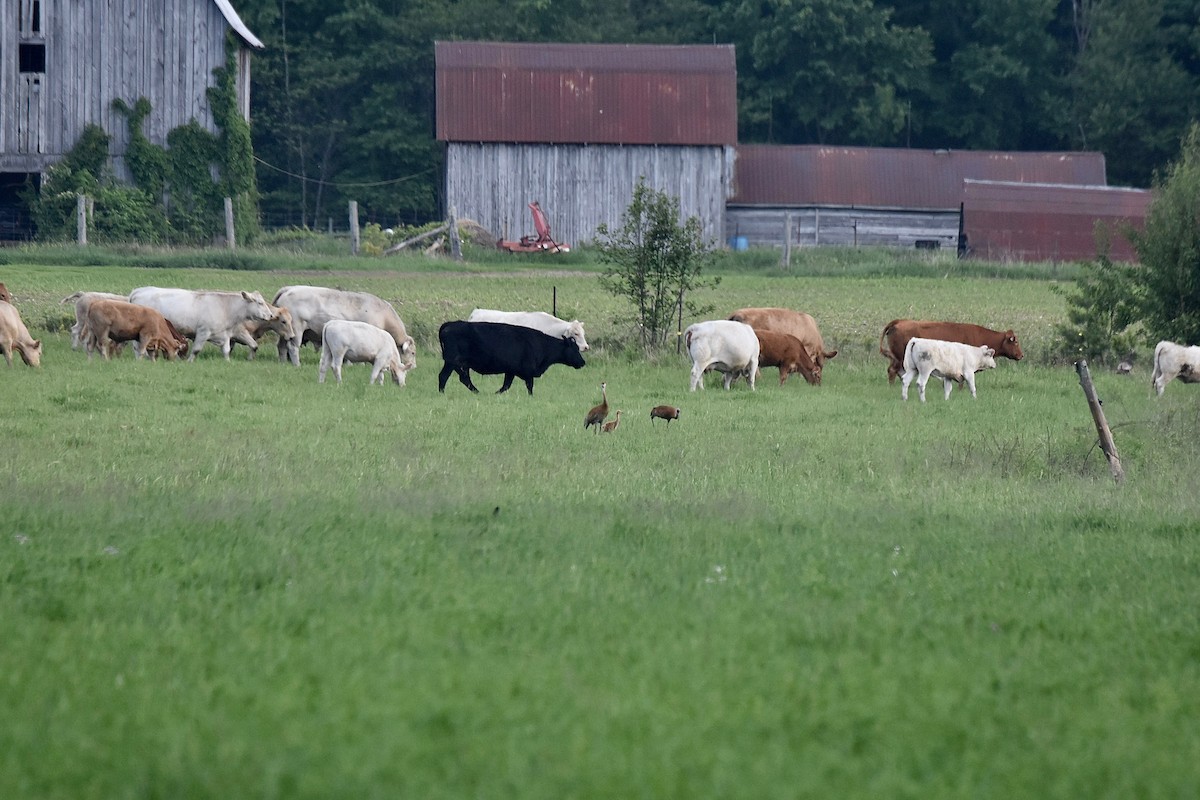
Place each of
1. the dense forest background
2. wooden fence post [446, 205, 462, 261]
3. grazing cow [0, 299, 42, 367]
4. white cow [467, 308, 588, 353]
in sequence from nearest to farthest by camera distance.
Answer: grazing cow [0, 299, 42, 367] → white cow [467, 308, 588, 353] → wooden fence post [446, 205, 462, 261] → the dense forest background

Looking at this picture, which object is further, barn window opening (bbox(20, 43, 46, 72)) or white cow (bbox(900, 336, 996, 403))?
barn window opening (bbox(20, 43, 46, 72))

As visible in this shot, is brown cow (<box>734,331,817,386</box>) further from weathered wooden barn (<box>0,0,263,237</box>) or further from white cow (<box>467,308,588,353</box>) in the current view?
weathered wooden barn (<box>0,0,263,237</box>)

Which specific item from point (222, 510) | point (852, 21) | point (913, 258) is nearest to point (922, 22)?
point (852, 21)

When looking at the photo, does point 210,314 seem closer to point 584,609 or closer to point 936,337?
point 936,337

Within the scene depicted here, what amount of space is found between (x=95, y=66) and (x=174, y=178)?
345cm

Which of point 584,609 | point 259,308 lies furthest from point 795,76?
point 584,609

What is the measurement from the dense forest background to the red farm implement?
1219cm

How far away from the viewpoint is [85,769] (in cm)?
468

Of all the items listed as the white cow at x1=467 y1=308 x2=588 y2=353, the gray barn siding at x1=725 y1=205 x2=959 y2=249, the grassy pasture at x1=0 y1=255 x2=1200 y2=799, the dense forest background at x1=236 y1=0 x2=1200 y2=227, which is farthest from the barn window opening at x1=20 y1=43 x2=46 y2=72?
the grassy pasture at x1=0 y1=255 x2=1200 y2=799

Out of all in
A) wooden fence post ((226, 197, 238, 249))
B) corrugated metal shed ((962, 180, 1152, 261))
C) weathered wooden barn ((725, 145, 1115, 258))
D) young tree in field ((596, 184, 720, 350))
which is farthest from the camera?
weathered wooden barn ((725, 145, 1115, 258))

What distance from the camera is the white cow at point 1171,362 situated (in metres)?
20.2

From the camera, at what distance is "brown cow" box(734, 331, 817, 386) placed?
67.9ft

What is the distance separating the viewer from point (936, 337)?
21547 mm

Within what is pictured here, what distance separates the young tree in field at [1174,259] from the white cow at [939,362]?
434cm
